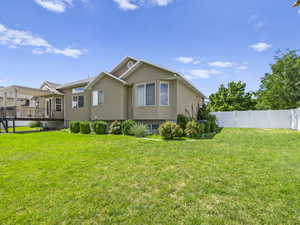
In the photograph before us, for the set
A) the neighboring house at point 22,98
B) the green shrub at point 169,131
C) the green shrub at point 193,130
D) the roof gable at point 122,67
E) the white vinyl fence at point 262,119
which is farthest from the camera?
the neighboring house at point 22,98

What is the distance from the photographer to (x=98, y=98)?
49.6 feet

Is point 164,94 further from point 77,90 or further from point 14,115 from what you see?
point 14,115

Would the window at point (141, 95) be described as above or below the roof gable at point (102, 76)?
below

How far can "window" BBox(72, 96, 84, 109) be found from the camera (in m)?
17.6

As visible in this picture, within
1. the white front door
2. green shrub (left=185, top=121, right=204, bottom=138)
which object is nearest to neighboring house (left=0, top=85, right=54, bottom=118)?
the white front door

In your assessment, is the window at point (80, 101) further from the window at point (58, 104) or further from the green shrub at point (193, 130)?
the green shrub at point (193, 130)

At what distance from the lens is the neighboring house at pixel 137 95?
39.8 ft

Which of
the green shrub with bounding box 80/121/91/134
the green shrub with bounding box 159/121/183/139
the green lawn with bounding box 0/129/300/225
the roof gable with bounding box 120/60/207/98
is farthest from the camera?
the green shrub with bounding box 80/121/91/134

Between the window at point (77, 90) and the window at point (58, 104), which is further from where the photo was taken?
the window at point (58, 104)

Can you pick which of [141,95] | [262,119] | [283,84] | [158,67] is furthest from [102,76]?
[283,84]

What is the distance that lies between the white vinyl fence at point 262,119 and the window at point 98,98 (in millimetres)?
14727

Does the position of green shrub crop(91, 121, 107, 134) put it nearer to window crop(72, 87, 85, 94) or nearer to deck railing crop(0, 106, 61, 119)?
window crop(72, 87, 85, 94)

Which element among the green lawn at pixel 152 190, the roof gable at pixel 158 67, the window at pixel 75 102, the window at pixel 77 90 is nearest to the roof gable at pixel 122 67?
the roof gable at pixel 158 67

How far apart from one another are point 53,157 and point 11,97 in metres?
23.4
